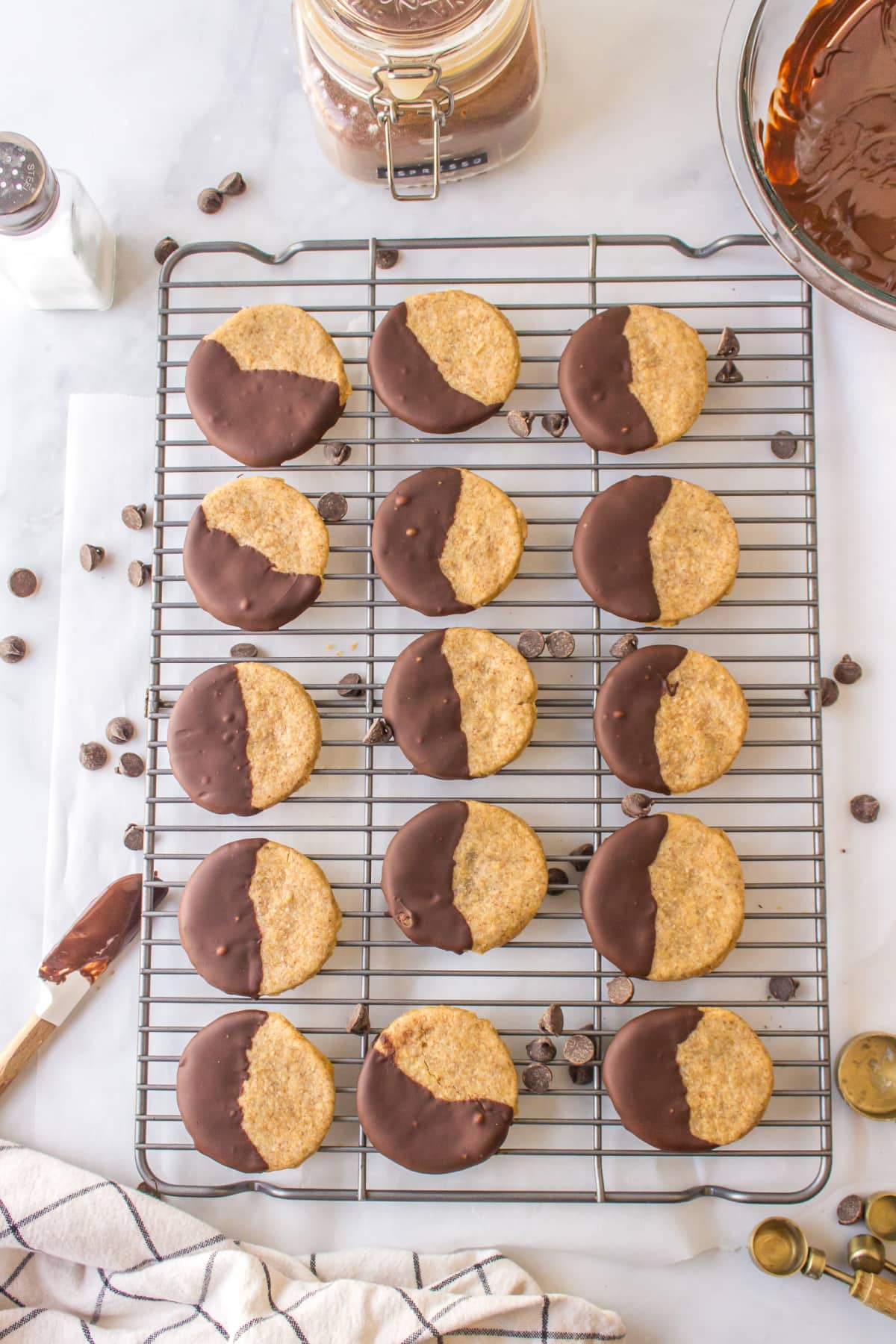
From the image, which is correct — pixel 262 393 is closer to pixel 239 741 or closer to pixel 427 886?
pixel 239 741

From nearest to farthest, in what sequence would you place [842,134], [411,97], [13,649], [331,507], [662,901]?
[842,134] → [411,97] → [662,901] → [331,507] → [13,649]

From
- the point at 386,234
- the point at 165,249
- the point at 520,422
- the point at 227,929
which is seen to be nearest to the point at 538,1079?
the point at 227,929

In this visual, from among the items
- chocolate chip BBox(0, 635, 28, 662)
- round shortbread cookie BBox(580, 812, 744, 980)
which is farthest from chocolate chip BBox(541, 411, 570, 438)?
chocolate chip BBox(0, 635, 28, 662)

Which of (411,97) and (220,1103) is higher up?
(411,97)

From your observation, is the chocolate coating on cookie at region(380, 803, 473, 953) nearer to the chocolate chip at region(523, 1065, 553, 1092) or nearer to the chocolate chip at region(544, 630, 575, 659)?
the chocolate chip at region(523, 1065, 553, 1092)

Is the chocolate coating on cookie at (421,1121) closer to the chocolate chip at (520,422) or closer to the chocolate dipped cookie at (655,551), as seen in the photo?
the chocolate dipped cookie at (655,551)

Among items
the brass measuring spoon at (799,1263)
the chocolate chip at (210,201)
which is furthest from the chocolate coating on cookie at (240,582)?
the brass measuring spoon at (799,1263)

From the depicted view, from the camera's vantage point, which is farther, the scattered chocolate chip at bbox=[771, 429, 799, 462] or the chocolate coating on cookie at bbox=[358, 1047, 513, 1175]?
the scattered chocolate chip at bbox=[771, 429, 799, 462]
